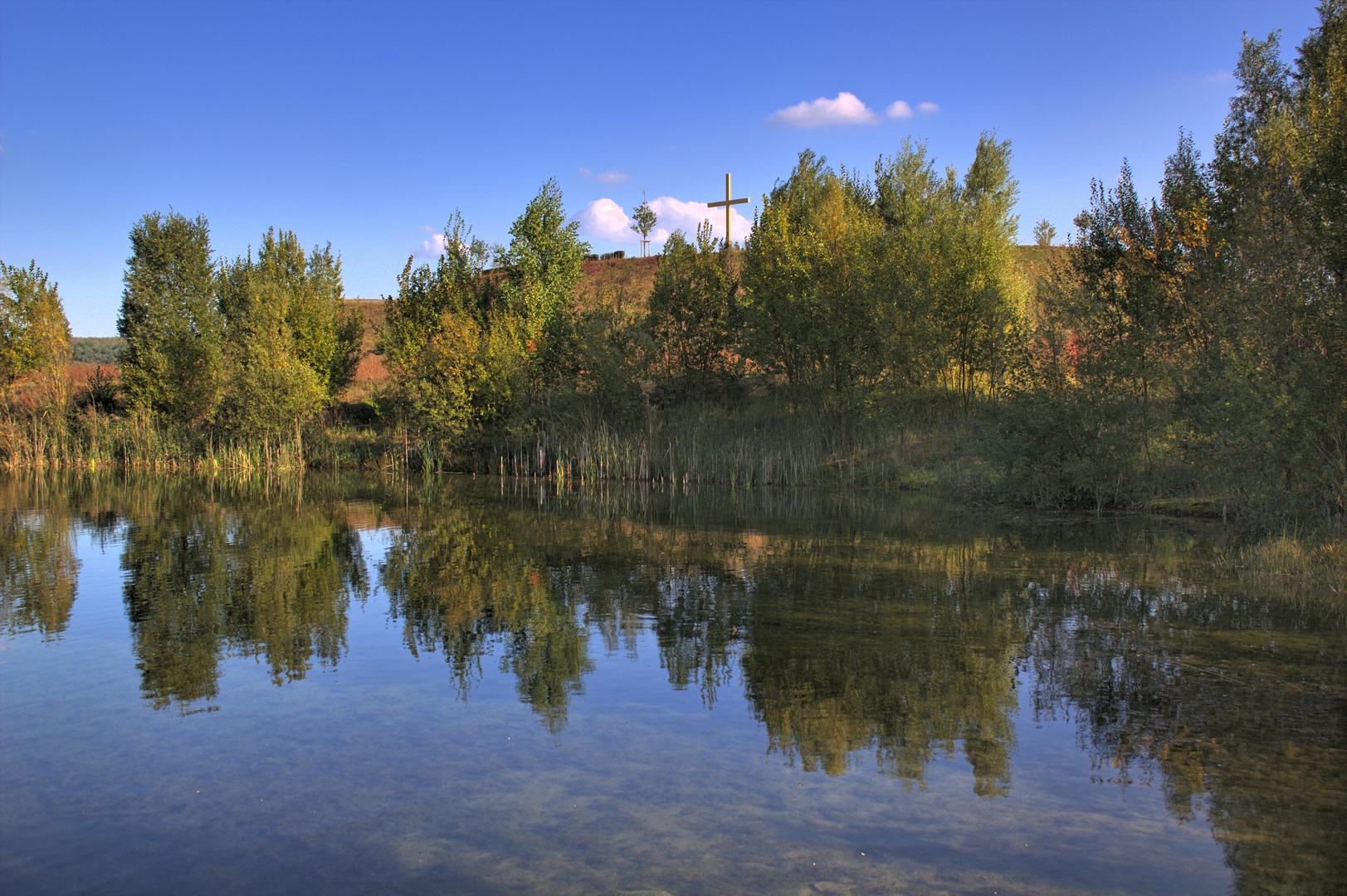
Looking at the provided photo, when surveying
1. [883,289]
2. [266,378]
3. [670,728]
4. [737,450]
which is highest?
Result: [883,289]

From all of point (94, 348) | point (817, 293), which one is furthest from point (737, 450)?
point (94, 348)

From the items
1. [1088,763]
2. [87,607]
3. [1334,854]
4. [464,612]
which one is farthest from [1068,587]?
[87,607]

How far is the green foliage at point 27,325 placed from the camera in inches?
1096

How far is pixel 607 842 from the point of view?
386 centimetres

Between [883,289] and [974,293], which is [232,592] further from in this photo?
[974,293]

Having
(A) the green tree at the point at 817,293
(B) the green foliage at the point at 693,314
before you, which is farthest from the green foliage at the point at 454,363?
(A) the green tree at the point at 817,293

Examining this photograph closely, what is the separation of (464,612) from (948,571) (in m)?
5.74

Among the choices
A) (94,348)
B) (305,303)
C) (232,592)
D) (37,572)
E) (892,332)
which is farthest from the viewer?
(94,348)

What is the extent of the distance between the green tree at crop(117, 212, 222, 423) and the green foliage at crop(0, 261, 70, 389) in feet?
6.67

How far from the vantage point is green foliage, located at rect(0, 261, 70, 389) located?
27844mm

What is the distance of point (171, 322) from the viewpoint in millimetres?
28906

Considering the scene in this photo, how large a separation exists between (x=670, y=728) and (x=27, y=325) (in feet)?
105

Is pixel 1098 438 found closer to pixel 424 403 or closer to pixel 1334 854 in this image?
pixel 1334 854

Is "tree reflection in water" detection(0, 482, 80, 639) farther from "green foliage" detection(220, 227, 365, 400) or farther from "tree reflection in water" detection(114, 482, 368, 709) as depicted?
"green foliage" detection(220, 227, 365, 400)
